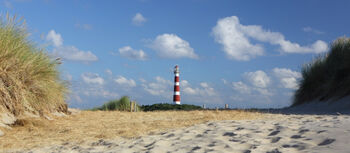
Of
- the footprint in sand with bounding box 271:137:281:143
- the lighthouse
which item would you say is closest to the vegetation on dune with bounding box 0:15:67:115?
the footprint in sand with bounding box 271:137:281:143

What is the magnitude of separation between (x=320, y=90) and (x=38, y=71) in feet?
32.4

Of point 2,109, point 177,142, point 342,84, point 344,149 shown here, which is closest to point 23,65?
point 2,109

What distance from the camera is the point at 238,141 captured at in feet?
14.6

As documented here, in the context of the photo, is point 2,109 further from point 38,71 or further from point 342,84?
point 342,84

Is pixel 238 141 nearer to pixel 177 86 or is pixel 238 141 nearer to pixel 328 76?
pixel 328 76

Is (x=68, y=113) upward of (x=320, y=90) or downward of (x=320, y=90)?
downward

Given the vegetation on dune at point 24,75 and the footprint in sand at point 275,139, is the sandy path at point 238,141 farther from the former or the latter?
the vegetation on dune at point 24,75

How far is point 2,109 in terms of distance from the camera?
294 inches

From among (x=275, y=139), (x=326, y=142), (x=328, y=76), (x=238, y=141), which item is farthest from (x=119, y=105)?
(x=326, y=142)

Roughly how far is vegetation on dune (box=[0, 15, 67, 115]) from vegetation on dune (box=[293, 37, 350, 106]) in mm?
8945

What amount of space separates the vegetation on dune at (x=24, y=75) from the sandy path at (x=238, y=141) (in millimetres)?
2773

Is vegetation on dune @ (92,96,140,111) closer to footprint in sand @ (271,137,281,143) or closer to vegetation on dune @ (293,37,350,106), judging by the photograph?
vegetation on dune @ (293,37,350,106)

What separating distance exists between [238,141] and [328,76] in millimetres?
10015

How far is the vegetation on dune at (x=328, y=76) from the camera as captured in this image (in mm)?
12000
